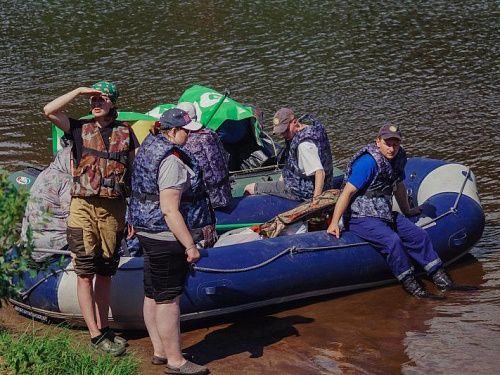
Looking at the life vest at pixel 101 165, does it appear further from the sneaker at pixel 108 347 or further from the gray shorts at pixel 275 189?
the gray shorts at pixel 275 189

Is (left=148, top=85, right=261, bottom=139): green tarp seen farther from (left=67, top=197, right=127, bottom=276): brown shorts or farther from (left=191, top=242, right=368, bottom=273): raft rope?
(left=67, top=197, right=127, bottom=276): brown shorts

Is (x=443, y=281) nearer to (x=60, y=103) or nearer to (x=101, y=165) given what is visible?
(x=101, y=165)

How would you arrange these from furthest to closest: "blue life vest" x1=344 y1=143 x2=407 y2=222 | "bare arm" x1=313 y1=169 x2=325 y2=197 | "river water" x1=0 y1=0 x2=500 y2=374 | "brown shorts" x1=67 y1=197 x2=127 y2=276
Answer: "bare arm" x1=313 y1=169 x2=325 y2=197 < "blue life vest" x1=344 y1=143 x2=407 y2=222 < "river water" x1=0 y1=0 x2=500 y2=374 < "brown shorts" x1=67 y1=197 x2=127 y2=276

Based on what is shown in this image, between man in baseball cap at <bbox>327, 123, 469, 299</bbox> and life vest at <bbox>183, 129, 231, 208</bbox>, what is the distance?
118cm

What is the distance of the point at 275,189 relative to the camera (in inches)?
306

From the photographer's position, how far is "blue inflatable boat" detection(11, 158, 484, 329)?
6.11m

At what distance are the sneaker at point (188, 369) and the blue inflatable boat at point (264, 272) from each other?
30.0 inches

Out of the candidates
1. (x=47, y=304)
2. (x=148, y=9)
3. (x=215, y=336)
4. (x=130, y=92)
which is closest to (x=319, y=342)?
(x=215, y=336)

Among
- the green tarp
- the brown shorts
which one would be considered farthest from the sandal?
the green tarp

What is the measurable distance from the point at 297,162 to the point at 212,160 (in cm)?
68

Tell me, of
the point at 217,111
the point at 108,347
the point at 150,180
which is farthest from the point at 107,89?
the point at 217,111

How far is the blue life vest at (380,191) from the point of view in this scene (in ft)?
21.4

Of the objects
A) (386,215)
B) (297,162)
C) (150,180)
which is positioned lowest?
(386,215)

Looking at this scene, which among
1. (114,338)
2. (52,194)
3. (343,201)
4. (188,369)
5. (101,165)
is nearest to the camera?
(188,369)
